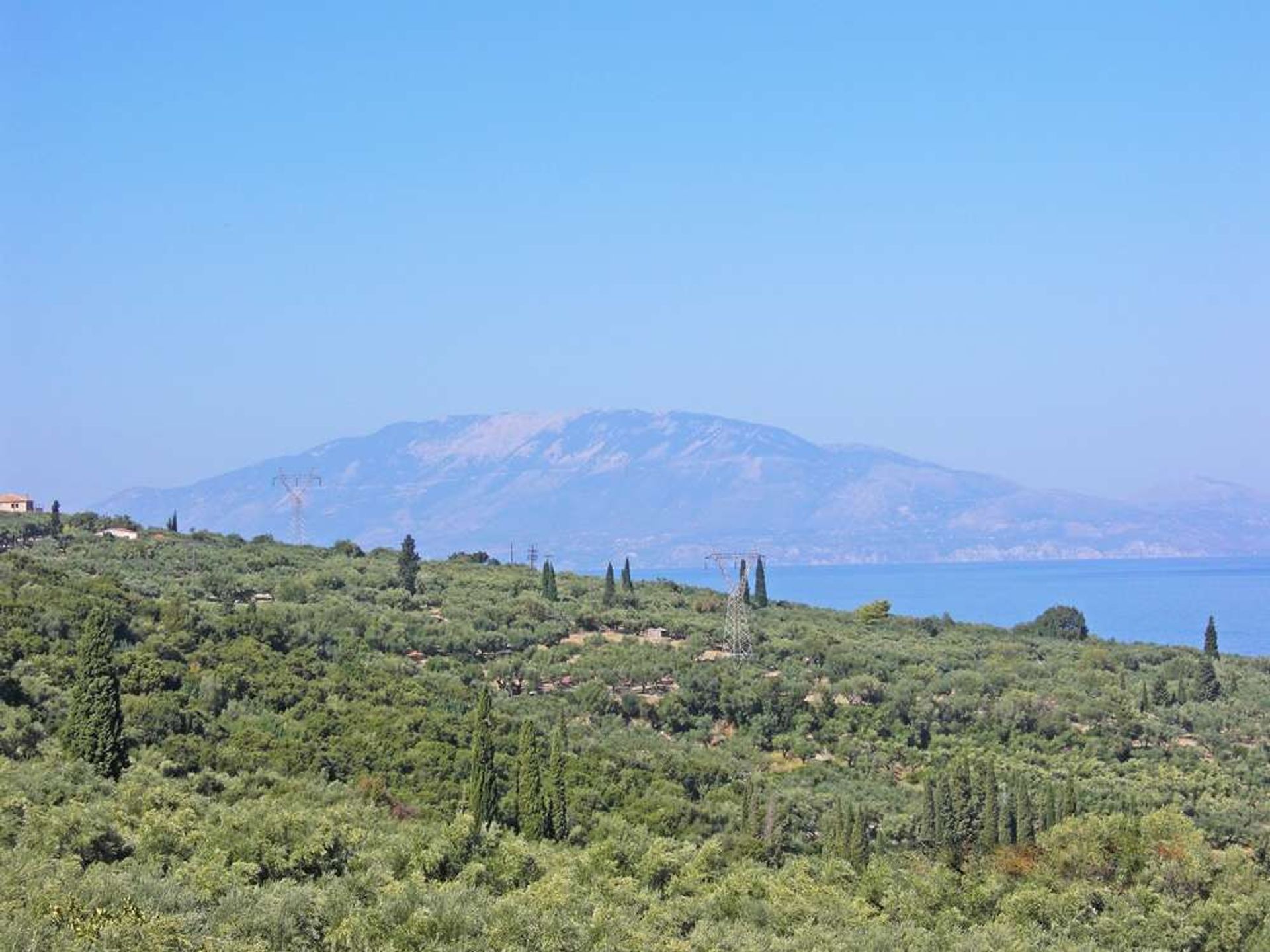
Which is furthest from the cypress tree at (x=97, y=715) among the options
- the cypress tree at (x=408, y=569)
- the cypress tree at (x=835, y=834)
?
the cypress tree at (x=408, y=569)

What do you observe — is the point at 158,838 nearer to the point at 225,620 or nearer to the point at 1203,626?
the point at 225,620

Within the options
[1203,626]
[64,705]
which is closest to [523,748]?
[64,705]

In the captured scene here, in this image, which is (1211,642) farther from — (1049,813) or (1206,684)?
(1049,813)

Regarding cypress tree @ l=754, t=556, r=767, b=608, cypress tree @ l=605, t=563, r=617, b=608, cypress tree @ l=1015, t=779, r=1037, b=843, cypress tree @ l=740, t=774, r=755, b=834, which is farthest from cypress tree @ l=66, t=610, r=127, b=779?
cypress tree @ l=754, t=556, r=767, b=608

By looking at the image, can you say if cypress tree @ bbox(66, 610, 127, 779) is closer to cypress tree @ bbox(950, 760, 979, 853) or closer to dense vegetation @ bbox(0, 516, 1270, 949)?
dense vegetation @ bbox(0, 516, 1270, 949)

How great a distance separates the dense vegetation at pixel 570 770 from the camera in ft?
81.7

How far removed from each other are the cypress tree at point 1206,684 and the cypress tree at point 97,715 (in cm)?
4675

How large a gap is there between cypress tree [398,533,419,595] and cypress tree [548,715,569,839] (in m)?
32.6

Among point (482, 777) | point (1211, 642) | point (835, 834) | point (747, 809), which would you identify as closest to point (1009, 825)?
point (835, 834)

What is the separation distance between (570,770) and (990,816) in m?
12.0

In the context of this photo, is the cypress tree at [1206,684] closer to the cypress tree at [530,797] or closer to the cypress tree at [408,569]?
the cypress tree at [408,569]

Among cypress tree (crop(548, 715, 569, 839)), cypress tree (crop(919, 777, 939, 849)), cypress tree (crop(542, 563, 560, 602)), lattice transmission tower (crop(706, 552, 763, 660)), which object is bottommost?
cypress tree (crop(919, 777, 939, 849))

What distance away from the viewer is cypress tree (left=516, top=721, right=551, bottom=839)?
3872 centimetres

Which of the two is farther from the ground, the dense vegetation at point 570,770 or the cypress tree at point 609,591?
the cypress tree at point 609,591
